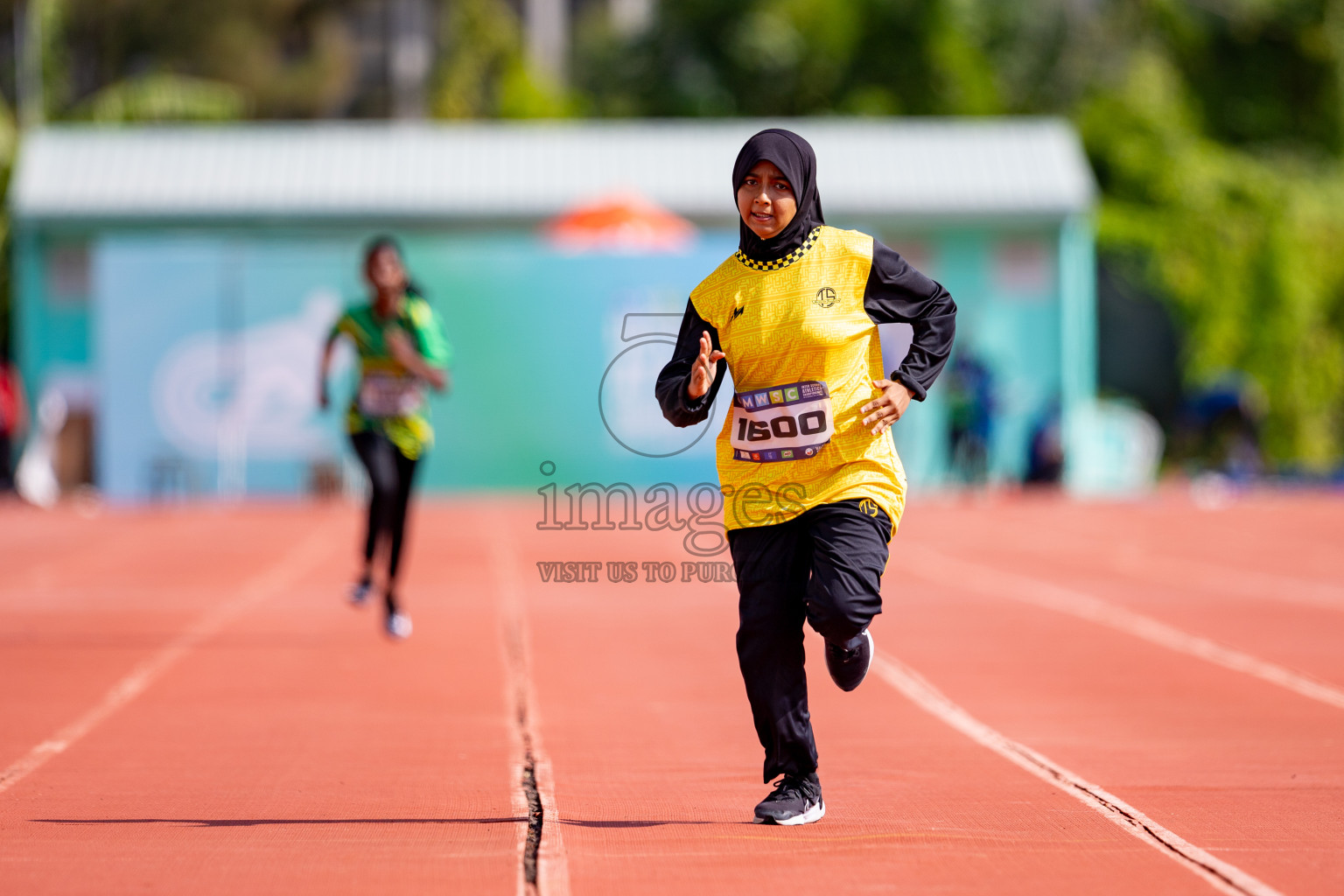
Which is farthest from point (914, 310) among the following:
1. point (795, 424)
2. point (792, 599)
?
point (792, 599)

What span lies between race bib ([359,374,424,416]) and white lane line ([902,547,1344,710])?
4133 millimetres

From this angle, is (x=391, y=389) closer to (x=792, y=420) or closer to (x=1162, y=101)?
(x=792, y=420)

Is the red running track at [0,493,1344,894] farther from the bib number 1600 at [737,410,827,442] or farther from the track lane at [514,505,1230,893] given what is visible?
the bib number 1600 at [737,410,827,442]

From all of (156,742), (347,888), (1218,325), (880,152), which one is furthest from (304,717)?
(1218,325)

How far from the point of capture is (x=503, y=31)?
58.8 metres

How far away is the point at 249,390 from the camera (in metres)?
25.9

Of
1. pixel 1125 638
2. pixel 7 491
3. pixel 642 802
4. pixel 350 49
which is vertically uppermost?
pixel 350 49

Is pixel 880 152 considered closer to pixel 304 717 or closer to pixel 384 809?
pixel 304 717

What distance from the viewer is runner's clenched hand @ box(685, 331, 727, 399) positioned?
554 cm

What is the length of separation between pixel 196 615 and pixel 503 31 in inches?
1904

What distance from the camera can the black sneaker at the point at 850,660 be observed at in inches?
225

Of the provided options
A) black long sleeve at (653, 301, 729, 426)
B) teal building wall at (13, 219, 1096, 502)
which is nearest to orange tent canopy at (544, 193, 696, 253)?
teal building wall at (13, 219, 1096, 502)

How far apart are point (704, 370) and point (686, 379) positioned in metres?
0.15

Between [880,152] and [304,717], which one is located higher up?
[880,152]
